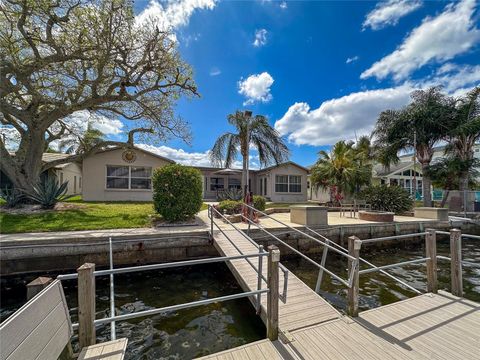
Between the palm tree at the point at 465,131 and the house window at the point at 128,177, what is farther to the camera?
the palm tree at the point at 465,131

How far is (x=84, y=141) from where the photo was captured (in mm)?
16344

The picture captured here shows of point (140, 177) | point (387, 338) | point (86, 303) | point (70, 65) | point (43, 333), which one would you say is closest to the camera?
point (43, 333)

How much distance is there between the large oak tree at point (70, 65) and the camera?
9891mm

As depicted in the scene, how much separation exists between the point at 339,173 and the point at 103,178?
54.1 ft

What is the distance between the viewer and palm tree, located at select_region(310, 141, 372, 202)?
1579cm

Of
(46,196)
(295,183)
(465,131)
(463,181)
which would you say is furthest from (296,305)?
(465,131)

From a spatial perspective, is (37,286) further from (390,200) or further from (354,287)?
(390,200)

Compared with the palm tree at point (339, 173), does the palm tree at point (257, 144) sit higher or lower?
higher

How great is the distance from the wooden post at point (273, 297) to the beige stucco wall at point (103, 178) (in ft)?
50.7

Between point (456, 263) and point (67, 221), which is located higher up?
point (67, 221)

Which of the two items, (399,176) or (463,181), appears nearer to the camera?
(463,181)

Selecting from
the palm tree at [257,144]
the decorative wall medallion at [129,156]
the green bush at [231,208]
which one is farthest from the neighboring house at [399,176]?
the decorative wall medallion at [129,156]

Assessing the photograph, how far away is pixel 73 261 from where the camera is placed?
6293 millimetres

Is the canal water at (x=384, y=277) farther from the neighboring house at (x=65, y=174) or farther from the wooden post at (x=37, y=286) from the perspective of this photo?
the neighboring house at (x=65, y=174)
